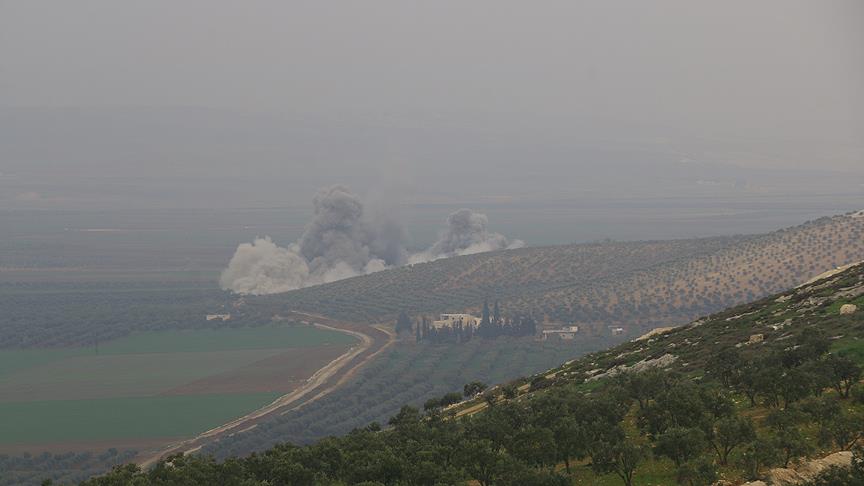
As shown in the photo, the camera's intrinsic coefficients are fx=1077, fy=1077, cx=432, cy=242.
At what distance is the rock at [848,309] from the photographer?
55938mm

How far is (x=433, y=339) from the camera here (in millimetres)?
163750

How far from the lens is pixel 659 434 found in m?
40.4

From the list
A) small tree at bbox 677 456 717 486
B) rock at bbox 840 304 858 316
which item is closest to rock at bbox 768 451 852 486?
small tree at bbox 677 456 717 486

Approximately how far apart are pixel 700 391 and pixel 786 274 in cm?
12491

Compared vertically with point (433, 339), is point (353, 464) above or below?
above

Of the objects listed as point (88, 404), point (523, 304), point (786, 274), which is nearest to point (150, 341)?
point (88, 404)

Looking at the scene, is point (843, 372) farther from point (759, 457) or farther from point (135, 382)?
point (135, 382)

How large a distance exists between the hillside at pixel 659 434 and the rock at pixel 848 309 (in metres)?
0.11

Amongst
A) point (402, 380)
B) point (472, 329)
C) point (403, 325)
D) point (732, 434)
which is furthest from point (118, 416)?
point (732, 434)

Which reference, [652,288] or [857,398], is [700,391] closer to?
[857,398]

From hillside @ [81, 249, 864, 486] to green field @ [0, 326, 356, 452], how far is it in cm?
6884

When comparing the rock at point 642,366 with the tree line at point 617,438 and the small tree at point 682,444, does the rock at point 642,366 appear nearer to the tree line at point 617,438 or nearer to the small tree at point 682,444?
the tree line at point 617,438

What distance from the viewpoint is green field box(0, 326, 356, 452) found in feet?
392

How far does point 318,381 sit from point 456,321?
43944mm
